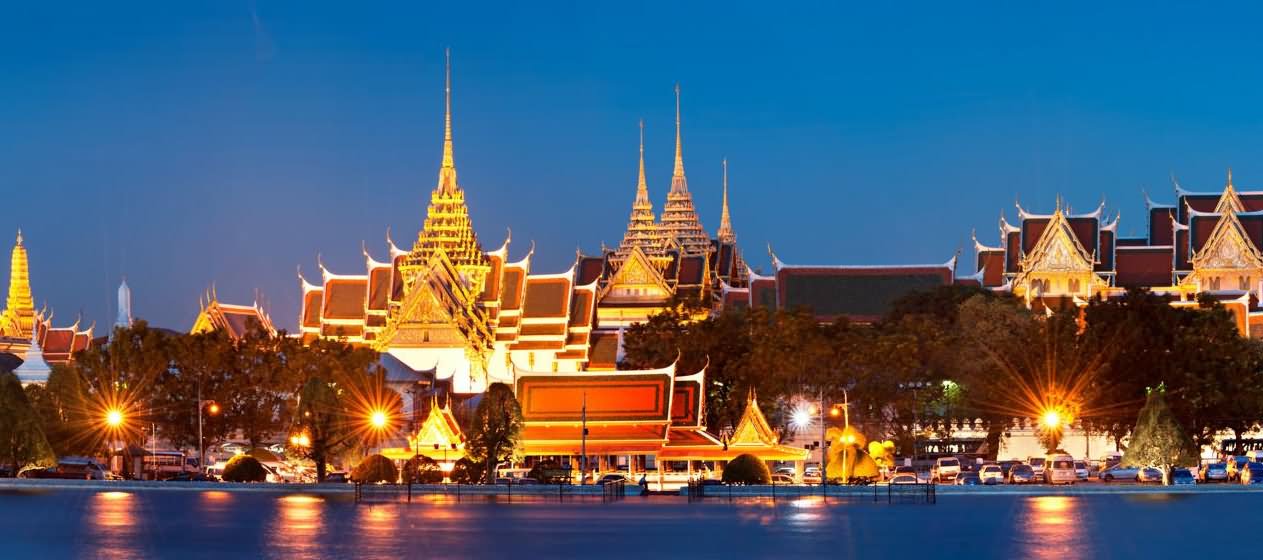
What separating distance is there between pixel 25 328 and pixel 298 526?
10892cm

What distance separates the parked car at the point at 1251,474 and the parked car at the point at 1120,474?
10.7 feet

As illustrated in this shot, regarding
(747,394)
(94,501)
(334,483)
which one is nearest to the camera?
(94,501)

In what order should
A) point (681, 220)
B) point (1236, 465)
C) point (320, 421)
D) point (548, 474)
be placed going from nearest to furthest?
1. point (320, 421)
2. point (548, 474)
3. point (1236, 465)
4. point (681, 220)

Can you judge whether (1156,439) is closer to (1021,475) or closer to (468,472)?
(1021,475)

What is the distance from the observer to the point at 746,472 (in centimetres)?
7181

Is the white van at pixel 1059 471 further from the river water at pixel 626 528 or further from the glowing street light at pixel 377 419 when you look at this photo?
the glowing street light at pixel 377 419

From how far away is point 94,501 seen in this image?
69.2m

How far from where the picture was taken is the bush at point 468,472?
75.0 m

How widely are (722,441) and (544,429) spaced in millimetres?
6440

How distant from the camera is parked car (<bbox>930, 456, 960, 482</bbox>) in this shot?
76.9 m

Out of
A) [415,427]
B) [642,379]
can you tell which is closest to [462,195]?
[415,427]

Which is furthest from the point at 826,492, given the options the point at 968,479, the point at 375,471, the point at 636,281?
the point at 636,281

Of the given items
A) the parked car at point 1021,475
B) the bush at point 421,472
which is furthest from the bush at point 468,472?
the parked car at point 1021,475

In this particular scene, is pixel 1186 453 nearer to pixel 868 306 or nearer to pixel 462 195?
pixel 868 306
